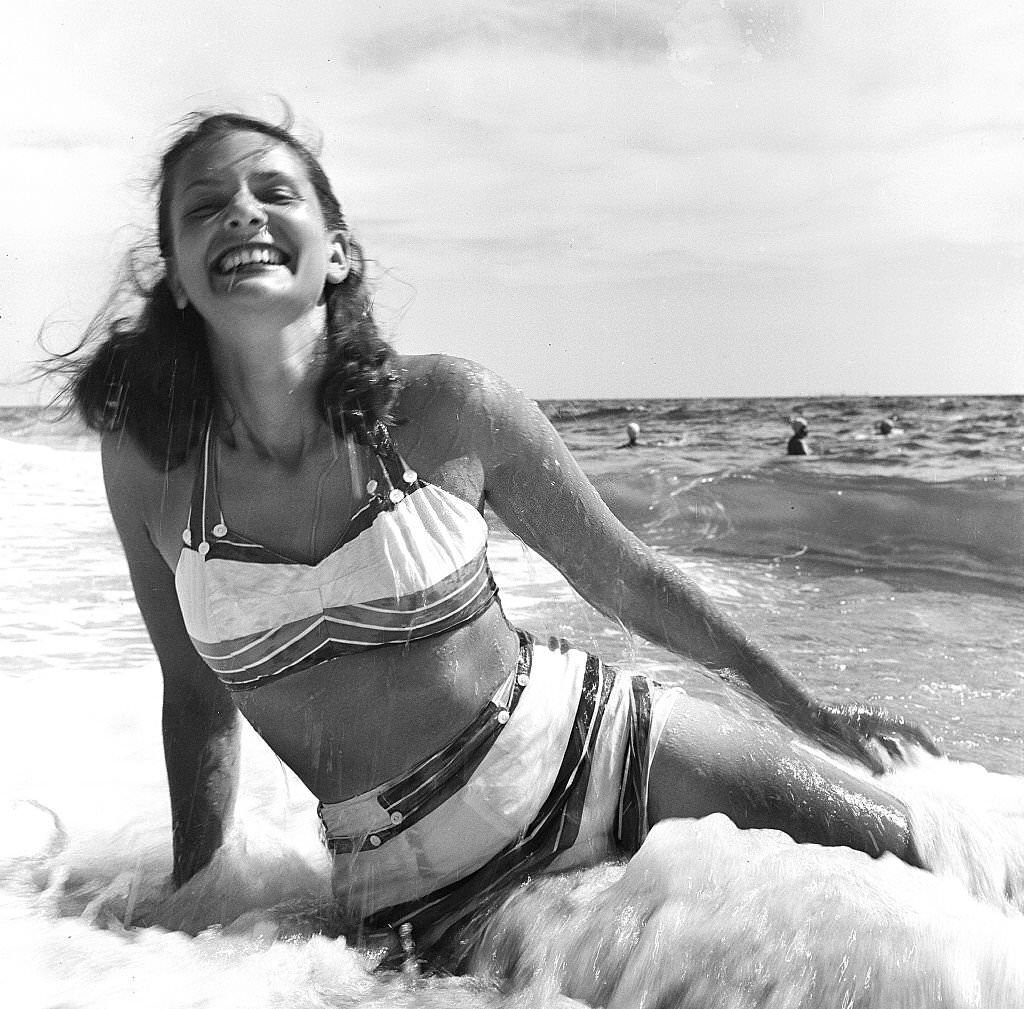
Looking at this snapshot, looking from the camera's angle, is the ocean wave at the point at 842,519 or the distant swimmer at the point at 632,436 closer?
the distant swimmer at the point at 632,436

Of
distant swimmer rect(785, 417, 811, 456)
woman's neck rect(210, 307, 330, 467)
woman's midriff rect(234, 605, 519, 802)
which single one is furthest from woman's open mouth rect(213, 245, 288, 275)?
distant swimmer rect(785, 417, 811, 456)

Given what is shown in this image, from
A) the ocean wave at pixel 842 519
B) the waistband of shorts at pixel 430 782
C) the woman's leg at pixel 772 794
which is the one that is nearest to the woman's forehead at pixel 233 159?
the waistband of shorts at pixel 430 782

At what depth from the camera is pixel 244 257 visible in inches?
66.2

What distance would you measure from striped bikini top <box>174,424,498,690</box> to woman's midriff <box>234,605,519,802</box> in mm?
27

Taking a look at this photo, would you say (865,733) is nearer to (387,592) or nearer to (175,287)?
(387,592)

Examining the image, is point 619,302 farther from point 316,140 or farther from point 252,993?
point 252,993

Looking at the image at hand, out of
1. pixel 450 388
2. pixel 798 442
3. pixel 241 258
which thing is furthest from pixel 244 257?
pixel 798 442

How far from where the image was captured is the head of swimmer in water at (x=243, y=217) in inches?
66.7

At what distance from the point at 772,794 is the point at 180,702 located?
106cm

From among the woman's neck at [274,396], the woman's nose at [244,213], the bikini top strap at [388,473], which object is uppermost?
the woman's nose at [244,213]

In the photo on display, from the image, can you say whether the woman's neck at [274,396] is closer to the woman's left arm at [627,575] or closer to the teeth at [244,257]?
the teeth at [244,257]

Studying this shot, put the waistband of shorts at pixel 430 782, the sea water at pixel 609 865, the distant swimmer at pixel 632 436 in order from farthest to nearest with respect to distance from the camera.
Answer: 1. the distant swimmer at pixel 632 436
2. the waistband of shorts at pixel 430 782
3. the sea water at pixel 609 865

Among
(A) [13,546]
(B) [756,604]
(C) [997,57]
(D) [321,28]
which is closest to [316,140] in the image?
(D) [321,28]

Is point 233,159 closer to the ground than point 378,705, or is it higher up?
higher up
